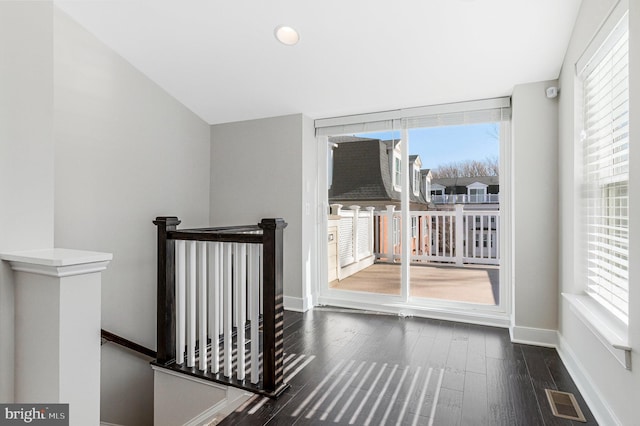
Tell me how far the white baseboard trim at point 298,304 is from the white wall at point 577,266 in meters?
2.28

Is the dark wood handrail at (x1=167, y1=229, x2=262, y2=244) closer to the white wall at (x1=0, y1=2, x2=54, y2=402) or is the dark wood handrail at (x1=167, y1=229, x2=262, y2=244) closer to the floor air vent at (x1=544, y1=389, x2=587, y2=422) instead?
the white wall at (x1=0, y1=2, x2=54, y2=402)

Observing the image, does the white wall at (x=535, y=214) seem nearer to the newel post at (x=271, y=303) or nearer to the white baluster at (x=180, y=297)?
the newel post at (x=271, y=303)

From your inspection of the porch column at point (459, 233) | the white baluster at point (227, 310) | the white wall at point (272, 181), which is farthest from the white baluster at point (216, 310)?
the porch column at point (459, 233)

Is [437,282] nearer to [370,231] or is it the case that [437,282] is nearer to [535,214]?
[370,231]

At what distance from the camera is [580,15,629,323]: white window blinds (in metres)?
1.78

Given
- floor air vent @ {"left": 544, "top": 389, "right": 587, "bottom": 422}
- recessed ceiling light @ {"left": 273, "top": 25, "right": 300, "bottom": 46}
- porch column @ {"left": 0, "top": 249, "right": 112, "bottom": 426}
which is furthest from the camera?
recessed ceiling light @ {"left": 273, "top": 25, "right": 300, "bottom": 46}

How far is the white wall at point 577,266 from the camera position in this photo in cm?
151

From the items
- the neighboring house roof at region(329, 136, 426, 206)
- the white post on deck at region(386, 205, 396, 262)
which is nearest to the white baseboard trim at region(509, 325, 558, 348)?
the white post on deck at region(386, 205, 396, 262)

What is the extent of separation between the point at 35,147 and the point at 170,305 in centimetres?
146

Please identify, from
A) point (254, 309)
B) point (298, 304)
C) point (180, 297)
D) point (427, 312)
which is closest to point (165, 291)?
point (180, 297)

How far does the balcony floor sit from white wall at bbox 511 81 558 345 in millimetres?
519

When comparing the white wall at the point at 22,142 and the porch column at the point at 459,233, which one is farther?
the porch column at the point at 459,233

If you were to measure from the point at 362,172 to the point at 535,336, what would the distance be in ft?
7.21

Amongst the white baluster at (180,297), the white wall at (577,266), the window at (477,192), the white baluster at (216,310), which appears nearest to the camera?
the white wall at (577,266)
